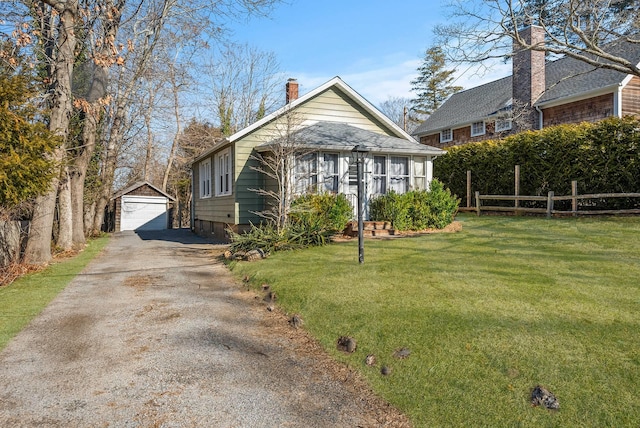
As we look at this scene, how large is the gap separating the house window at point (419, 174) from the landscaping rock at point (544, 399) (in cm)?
1128

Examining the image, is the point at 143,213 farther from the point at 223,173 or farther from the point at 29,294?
the point at 29,294

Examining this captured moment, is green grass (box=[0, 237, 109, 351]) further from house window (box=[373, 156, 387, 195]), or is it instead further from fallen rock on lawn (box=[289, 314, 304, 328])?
house window (box=[373, 156, 387, 195])

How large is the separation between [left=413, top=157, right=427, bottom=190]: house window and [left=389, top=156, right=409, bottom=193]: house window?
297mm

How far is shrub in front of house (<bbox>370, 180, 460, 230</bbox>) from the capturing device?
12.7 meters

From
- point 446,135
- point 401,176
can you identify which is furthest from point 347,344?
point 446,135

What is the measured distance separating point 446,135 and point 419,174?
1433cm

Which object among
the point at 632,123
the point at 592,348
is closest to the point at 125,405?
the point at 592,348

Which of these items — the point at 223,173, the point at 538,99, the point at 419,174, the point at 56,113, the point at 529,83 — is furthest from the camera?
the point at 529,83

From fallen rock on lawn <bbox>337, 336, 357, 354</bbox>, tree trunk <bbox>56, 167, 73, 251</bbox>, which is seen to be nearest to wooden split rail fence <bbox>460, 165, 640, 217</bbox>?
fallen rock on lawn <bbox>337, 336, 357, 354</bbox>

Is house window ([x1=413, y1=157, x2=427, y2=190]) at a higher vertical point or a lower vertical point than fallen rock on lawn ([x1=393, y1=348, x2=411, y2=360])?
higher

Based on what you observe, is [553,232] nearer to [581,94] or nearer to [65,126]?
[581,94]

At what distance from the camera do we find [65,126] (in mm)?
11852

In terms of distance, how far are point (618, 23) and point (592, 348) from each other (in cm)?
1224

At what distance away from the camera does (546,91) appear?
15.1 metres
